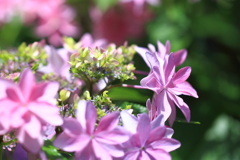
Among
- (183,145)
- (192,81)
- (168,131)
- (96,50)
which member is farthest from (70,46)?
(192,81)

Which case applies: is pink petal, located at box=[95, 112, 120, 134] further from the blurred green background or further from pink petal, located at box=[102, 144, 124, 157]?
the blurred green background

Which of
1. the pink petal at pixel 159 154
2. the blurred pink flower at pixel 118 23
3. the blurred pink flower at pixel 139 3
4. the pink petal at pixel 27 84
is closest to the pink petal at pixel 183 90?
the pink petal at pixel 159 154

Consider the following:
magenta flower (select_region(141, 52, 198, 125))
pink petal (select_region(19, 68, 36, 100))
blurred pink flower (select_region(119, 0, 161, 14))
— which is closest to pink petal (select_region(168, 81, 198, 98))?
magenta flower (select_region(141, 52, 198, 125))

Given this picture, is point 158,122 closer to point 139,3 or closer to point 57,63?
point 57,63

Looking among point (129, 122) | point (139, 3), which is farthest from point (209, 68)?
point (129, 122)

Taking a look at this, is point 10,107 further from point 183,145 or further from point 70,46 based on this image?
point 183,145

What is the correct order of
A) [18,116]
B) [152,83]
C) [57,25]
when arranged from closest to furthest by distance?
[18,116]
[152,83]
[57,25]

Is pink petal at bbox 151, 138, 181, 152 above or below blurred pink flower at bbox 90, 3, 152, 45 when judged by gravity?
above
